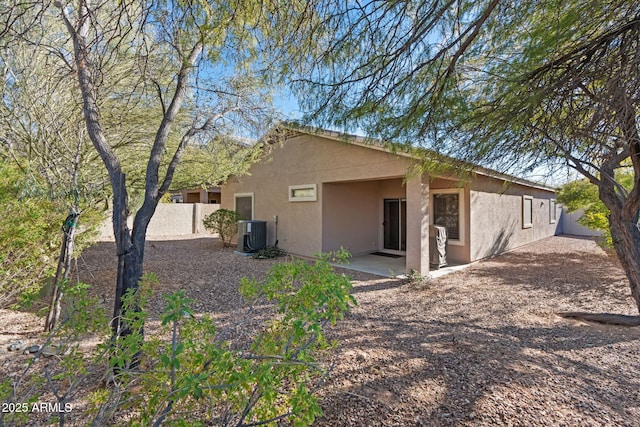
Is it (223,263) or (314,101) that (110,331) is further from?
(223,263)

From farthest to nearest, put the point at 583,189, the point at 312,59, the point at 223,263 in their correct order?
the point at 583,189, the point at 223,263, the point at 312,59

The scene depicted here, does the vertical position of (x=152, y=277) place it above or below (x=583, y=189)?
below

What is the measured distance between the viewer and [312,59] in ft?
11.9

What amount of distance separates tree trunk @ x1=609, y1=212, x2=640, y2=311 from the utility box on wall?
9.33 m

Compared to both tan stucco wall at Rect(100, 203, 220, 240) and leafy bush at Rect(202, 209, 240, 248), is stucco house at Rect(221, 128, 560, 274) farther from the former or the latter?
tan stucco wall at Rect(100, 203, 220, 240)

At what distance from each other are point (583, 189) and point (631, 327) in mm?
9170

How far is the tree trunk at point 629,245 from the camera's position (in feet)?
14.6

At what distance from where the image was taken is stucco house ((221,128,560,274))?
312 inches

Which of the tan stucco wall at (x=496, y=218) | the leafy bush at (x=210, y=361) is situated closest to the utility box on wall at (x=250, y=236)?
the tan stucco wall at (x=496, y=218)

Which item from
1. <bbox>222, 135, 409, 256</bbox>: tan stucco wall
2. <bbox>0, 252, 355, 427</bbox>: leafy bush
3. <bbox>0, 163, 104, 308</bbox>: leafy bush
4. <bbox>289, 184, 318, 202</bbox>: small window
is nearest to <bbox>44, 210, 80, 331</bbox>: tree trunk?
<bbox>0, 163, 104, 308</bbox>: leafy bush

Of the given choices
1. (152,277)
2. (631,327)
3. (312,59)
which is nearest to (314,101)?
(312,59)

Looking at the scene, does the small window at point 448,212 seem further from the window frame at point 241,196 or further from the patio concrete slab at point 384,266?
the window frame at point 241,196

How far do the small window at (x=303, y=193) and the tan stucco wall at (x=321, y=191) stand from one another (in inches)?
5.5

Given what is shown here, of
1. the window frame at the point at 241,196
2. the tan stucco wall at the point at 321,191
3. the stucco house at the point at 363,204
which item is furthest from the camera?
the window frame at the point at 241,196
